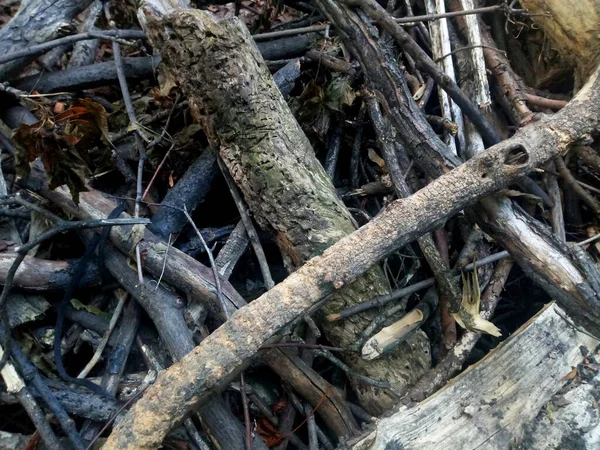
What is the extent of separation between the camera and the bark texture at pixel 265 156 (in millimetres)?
1483

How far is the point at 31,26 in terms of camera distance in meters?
2.07

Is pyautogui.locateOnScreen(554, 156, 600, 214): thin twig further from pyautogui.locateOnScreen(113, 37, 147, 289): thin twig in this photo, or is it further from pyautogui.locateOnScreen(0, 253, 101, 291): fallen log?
pyautogui.locateOnScreen(0, 253, 101, 291): fallen log

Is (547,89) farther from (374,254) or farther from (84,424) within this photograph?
(84,424)

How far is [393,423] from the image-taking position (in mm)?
1258

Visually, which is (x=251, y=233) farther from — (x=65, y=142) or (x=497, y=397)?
(x=497, y=397)

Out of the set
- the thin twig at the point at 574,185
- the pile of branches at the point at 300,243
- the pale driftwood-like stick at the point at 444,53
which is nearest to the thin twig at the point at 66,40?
the pile of branches at the point at 300,243

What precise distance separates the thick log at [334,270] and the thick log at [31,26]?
62.1 inches

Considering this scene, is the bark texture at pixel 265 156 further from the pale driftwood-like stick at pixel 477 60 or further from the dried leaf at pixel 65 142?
the pale driftwood-like stick at pixel 477 60

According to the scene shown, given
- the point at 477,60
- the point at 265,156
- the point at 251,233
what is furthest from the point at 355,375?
the point at 477,60

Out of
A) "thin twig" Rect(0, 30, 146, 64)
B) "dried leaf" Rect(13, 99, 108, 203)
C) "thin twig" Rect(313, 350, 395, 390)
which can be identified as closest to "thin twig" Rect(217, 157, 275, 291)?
"thin twig" Rect(313, 350, 395, 390)

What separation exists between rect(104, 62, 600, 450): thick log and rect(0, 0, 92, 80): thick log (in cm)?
158

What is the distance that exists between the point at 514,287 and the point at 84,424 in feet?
5.06

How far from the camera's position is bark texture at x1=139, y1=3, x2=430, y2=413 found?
1.48 metres

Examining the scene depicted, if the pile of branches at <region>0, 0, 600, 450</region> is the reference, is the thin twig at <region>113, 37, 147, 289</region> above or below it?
above
